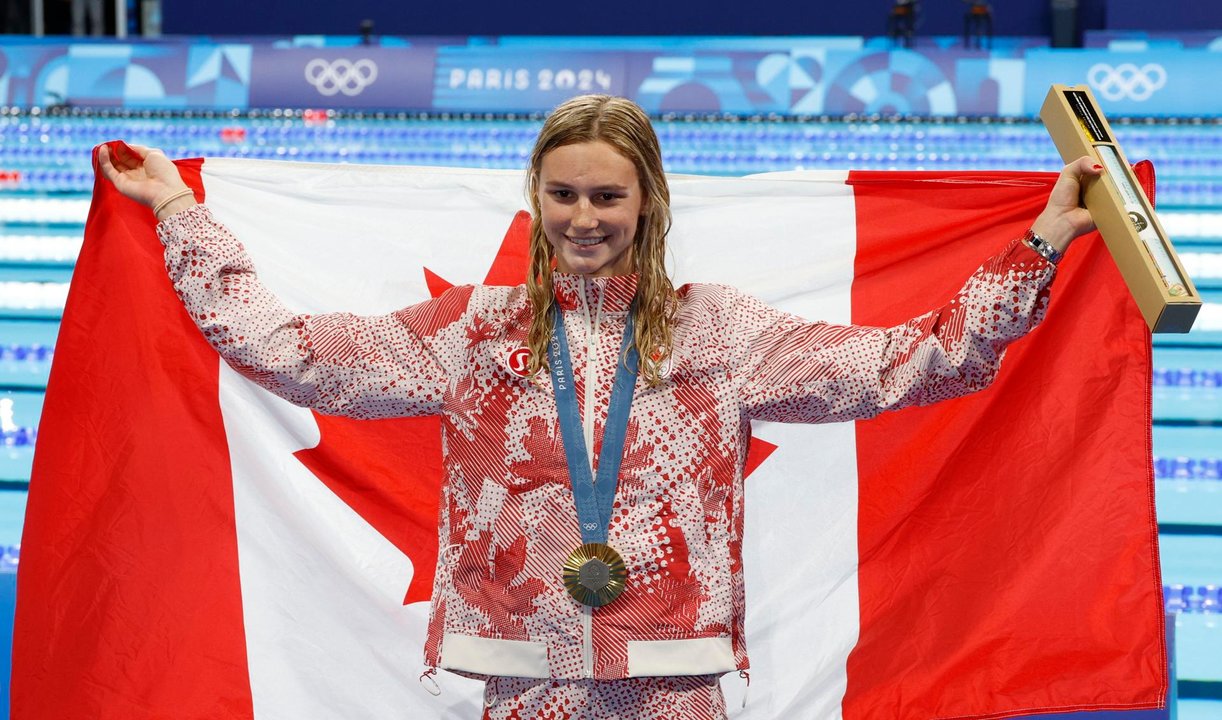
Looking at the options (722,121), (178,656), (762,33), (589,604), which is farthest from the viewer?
(762,33)

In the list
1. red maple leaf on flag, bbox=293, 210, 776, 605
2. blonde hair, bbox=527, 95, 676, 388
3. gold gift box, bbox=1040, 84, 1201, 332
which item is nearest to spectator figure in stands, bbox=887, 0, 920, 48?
red maple leaf on flag, bbox=293, 210, 776, 605

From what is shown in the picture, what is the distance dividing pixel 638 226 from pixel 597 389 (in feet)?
0.68

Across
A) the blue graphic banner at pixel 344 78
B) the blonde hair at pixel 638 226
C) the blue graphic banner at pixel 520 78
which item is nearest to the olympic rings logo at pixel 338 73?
the blue graphic banner at pixel 344 78

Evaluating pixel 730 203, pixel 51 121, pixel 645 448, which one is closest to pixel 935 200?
pixel 730 203

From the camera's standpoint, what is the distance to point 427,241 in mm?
2516

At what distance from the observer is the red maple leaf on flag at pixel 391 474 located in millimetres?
2365

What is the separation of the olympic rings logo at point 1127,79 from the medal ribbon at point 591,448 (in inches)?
→ 305

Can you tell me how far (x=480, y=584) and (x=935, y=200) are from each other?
1168 millimetres

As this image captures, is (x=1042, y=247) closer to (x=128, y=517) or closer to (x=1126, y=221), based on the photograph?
(x=1126, y=221)

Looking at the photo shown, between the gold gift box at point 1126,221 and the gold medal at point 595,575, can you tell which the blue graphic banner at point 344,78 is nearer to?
the gold gift box at point 1126,221

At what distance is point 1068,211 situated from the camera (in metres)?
1.67

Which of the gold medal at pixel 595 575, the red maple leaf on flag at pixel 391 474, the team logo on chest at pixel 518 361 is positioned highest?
the team logo on chest at pixel 518 361

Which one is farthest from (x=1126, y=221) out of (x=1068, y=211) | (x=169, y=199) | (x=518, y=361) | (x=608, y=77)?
(x=608, y=77)

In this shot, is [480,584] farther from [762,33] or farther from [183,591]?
[762,33]
